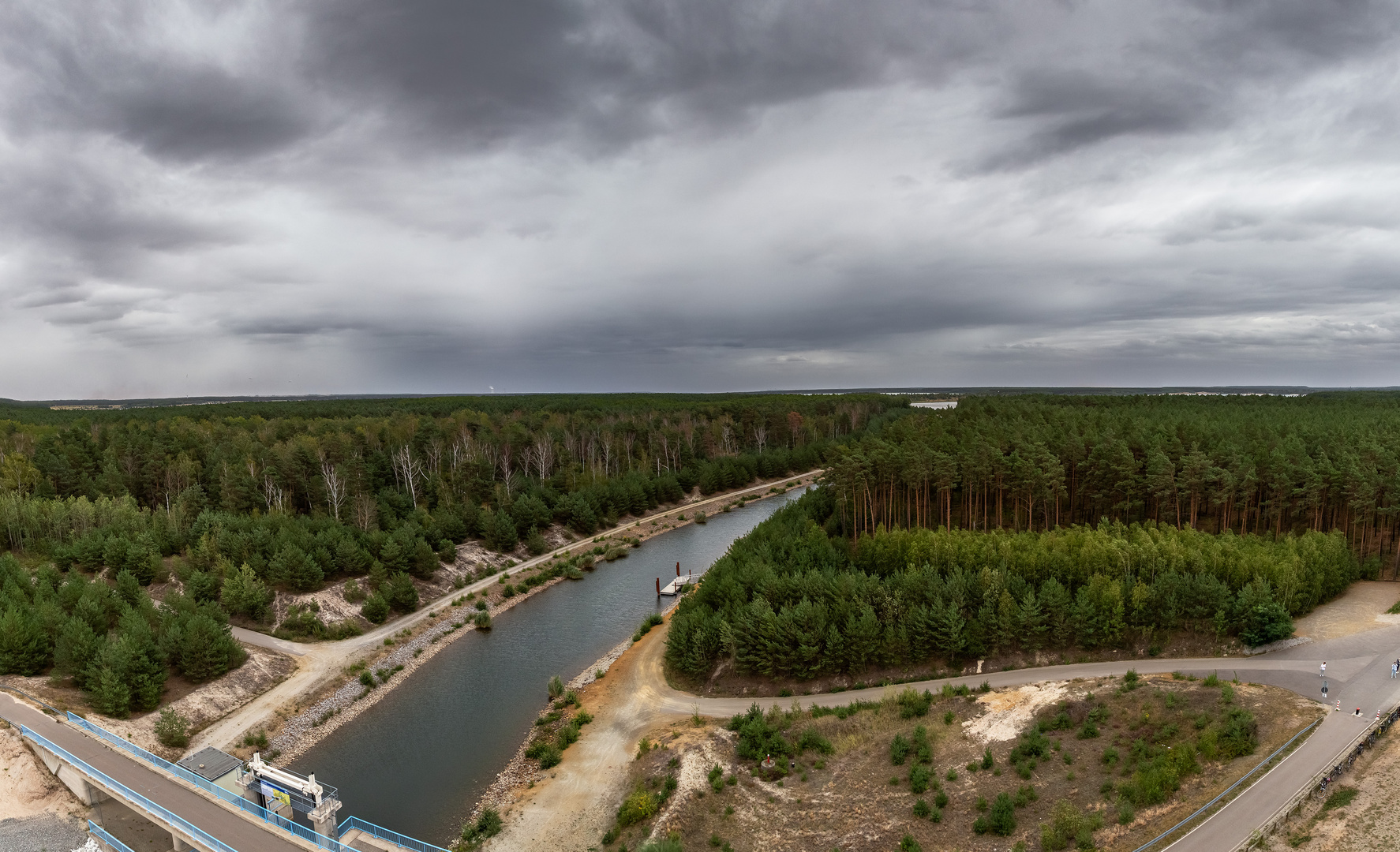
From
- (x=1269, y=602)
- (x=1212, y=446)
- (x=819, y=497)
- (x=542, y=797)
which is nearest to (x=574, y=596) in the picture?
(x=819, y=497)

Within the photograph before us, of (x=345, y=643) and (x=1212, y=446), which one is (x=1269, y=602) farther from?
(x=345, y=643)

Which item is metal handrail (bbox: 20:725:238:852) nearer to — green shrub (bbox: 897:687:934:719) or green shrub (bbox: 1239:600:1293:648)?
green shrub (bbox: 897:687:934:719)

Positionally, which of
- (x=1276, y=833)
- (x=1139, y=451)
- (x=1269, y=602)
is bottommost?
(x=1276, y=833)

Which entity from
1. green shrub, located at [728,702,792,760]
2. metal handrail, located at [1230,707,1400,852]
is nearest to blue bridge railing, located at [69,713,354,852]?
green shrub, located at [728,702,792,760]

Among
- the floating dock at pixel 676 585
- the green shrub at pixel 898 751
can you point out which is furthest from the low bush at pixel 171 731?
the green shrub at pixel 898 751

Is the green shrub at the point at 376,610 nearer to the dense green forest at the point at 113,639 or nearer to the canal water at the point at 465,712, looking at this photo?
the canal water at the point at 465,712

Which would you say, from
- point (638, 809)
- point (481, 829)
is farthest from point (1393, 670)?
point (481, 829)
